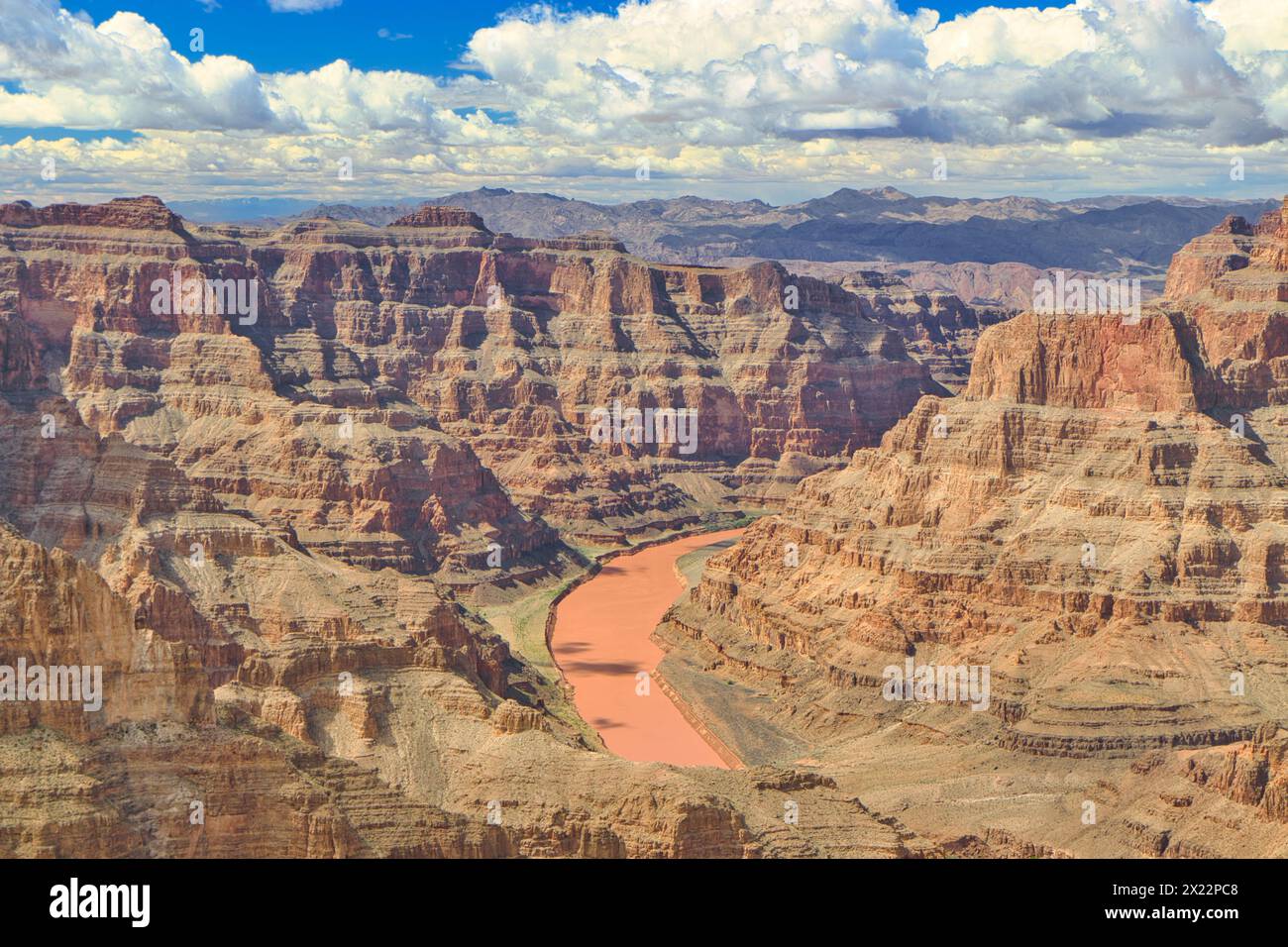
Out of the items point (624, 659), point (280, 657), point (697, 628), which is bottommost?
point (624, 659)

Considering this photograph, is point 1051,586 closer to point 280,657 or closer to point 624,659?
point 624,659

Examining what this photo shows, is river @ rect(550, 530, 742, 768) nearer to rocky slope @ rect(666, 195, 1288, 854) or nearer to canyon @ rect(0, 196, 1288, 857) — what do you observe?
canyon @ rect(0, 196, 1288, 857)

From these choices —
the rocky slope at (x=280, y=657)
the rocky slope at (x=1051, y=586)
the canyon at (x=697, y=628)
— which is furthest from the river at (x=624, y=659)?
the rocky slope at (x=280, y=657)

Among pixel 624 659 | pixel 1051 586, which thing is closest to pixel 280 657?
pixel 1051 586

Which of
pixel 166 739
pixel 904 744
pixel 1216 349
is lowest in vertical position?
pixel 904 744

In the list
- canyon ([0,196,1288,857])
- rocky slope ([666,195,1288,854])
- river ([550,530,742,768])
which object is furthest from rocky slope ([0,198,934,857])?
rocky slope ([666,195,1288,854])

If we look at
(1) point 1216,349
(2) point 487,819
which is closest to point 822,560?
(1) point 1216,349

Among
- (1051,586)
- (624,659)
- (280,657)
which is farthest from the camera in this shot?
(624,659)

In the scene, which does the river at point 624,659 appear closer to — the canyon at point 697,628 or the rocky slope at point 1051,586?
the canyon at point 697,628

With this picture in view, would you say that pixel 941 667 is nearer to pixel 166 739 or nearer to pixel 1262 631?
pixel 1262 631
